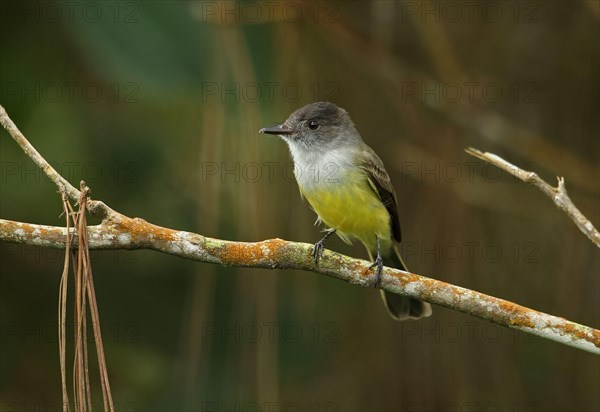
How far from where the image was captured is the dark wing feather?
464 centimetres

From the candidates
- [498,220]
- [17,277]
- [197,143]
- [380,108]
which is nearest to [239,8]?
[197,143]

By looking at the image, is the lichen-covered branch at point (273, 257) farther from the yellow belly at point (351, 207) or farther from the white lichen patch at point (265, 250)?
the yellow belly at point (351, 207)

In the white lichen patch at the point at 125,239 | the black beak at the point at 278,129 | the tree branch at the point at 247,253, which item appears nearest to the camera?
the tree branch at the point at 247,253

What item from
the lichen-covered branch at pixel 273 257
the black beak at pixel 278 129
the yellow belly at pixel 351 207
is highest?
the black beak at pixel 278 129

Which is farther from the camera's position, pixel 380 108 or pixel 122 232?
pixel 380 108

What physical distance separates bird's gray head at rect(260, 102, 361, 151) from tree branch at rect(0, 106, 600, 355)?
152 cm

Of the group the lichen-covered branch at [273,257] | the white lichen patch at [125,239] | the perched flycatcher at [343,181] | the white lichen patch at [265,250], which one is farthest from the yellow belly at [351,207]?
the white lichen patch at [125,239]

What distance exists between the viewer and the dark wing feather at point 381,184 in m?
4.64

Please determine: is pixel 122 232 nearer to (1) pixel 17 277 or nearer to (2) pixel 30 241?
(2) pixel 30 241

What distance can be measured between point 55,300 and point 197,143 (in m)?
1.36

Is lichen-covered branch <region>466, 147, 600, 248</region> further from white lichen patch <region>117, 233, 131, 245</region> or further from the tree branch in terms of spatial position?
white lichen patch <region>117, 233, 131, 245</region>

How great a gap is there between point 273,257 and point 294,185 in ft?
6.86

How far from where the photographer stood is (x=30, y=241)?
118 inches

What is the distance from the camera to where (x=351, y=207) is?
14.5 feet
